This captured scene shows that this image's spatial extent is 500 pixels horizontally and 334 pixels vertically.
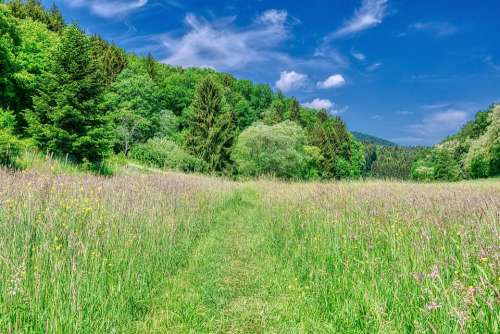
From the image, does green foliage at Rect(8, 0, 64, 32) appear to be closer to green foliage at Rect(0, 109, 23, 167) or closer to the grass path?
green foliage at Rect(0, 109, 23, 167)

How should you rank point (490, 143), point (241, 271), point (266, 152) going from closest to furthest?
point (241, 271) → point (490, 143) → point (266, 152)

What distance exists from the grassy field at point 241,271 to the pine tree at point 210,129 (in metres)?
36.9

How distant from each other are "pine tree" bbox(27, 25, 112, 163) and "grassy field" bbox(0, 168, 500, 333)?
9648 mm

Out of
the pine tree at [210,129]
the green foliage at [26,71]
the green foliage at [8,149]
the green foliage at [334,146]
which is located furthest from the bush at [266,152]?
the green foliage at [8,149]

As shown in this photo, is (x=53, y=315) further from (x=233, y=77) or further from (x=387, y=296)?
(x=233, y=77)

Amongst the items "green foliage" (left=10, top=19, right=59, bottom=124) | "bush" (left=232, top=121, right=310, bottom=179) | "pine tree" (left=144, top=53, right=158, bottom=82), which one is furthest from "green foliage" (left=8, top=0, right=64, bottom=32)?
"bush" (left=232, top=121, right=310, bottom=179)

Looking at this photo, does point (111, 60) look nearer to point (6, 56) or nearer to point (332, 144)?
point (6, 56)

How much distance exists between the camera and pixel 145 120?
147ft

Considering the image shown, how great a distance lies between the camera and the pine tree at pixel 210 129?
4362 centimetres

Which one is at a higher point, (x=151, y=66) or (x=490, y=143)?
(x=151, y=66)

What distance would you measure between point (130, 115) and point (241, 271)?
41544mm

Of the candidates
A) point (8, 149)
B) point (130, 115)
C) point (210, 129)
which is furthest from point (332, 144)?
point (8, 149)

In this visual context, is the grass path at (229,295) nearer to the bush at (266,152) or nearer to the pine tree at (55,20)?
the bush at (266,152)

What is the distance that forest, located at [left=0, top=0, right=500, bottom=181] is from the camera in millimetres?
15035
